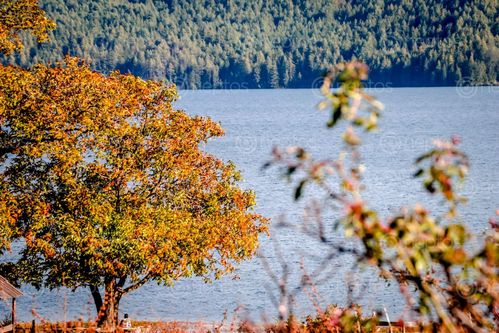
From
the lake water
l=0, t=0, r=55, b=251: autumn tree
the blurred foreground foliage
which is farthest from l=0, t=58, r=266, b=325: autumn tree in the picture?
the blurred foreground foliage

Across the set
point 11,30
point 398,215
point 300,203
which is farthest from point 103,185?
point 300,203

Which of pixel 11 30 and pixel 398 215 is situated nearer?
pixel 398 215

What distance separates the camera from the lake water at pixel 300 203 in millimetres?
43150

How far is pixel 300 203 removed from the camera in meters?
74.4

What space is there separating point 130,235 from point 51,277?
9.28 ft

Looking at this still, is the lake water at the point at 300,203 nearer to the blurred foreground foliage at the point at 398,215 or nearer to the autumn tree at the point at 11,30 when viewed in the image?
the blurred foreground foliage at the point at 398,215

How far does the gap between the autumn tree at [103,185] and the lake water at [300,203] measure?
202cm

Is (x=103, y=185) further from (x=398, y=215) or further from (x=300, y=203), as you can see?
(x=300, y=203)

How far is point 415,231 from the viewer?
11.4ft

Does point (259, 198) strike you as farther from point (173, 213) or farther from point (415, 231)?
point (415, 231)

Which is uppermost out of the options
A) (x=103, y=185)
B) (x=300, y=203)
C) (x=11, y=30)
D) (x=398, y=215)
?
(x=300, y=203)

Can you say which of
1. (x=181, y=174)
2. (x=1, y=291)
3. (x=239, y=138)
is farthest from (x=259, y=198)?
(x=239, y=138)

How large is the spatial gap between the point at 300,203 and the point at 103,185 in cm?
4951

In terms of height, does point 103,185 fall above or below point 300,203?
below
